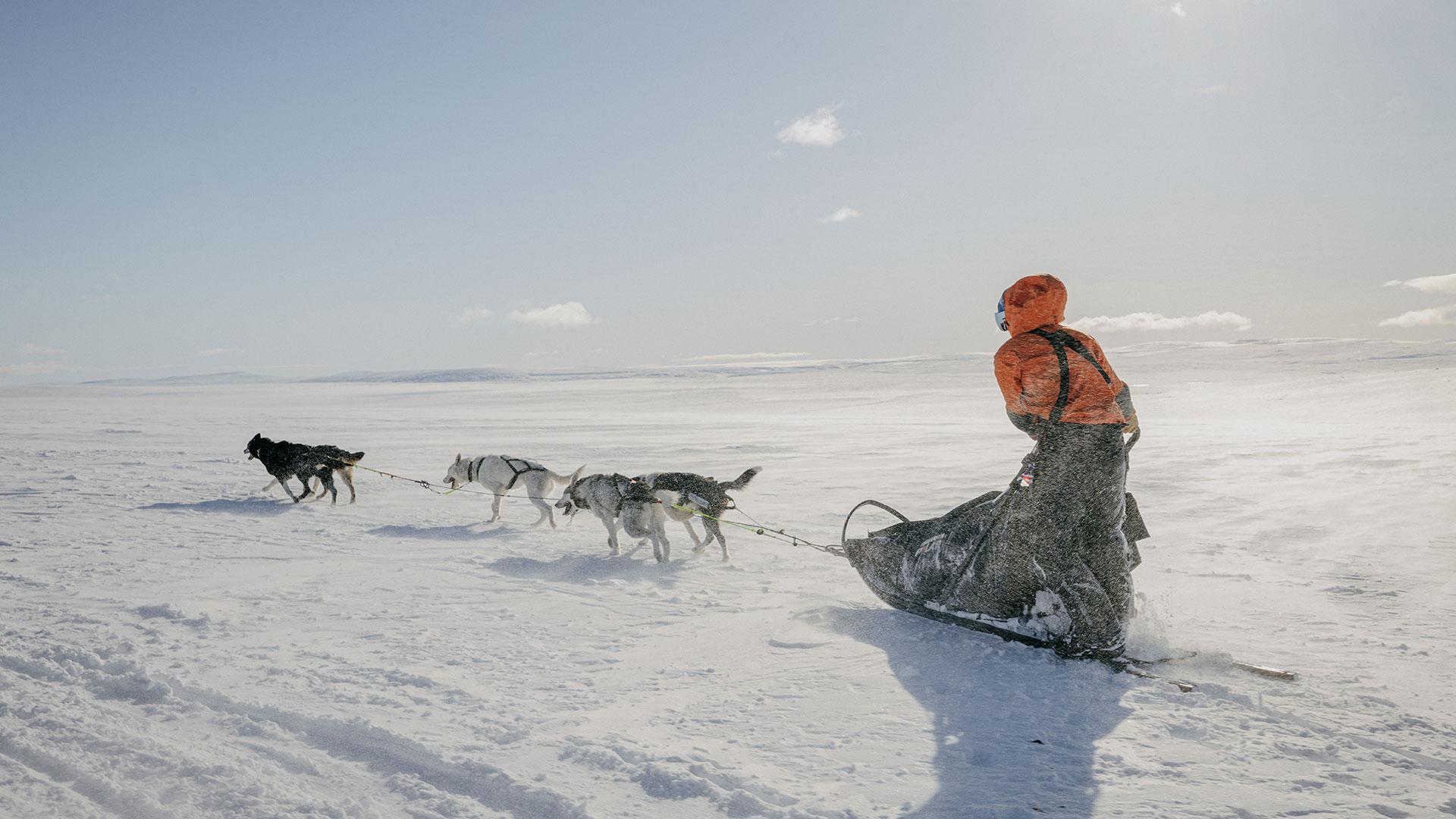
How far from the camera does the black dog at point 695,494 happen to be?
22.5 feet

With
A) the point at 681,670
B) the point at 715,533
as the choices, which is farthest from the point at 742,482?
the point at 681,670

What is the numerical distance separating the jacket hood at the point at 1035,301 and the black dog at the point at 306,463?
918 centimetres

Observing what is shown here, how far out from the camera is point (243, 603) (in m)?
5.30

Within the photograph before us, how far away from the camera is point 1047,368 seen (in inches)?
144

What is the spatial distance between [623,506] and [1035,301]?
14.5 feet

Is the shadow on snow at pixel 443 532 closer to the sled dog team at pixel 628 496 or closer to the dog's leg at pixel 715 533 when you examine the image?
the sled dog team at pixel 628 496

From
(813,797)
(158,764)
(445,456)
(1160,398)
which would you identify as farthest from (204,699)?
(1160,398)

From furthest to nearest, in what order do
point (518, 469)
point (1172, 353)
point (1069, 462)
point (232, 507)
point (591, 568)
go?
1. point (1172, 353)
2. point (232, 507)
3. point (518, 469)
4. point (591, 568)
5. point (1069, 462)

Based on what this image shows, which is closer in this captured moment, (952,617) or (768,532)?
(952,617)

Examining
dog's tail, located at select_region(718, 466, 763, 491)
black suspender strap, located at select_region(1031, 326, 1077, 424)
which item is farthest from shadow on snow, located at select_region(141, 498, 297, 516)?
black suspender strap, located at select_region(1031, 326, 1077, 424)

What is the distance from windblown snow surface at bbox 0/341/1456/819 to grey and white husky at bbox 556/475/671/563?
245 millimetres

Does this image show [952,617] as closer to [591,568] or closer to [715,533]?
[715,533]

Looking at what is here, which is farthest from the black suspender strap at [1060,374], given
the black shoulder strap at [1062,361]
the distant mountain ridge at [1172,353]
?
the distant mountain ridge at [1172,353]

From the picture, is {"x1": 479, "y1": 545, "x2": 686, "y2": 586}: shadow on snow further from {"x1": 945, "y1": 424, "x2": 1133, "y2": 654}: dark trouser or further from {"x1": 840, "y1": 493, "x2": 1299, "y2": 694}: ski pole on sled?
{"x1": 945, "y1": 424, "x2": 1133, "y2": 654}: dark trouser
